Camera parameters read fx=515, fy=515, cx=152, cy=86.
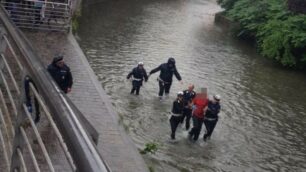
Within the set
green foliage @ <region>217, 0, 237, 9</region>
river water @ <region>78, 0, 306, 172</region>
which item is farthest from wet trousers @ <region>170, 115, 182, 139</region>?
green foliage @ <region>217, 0, 237, 9</region>

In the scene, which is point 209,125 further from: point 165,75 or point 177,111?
point 165,75

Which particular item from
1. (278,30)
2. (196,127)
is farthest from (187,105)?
(278,30)

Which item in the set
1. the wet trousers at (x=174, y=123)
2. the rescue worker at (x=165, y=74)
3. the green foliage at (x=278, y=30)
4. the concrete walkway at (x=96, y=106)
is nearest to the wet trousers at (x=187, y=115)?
the wet trousers at (x=174, y=123)

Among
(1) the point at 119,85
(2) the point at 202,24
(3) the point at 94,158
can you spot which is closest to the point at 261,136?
(1) the point at 119,85

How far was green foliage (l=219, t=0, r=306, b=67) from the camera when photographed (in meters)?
25.9

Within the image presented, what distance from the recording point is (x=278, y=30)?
27.0 m

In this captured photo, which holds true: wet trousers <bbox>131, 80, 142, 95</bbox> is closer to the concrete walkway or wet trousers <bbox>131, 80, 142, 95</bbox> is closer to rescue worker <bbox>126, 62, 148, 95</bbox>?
rescue worker <bbox>126, 62, 148, 95</bbox>

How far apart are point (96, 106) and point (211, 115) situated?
10.2 feet

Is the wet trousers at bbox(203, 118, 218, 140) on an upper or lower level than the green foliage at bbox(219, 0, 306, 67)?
lower

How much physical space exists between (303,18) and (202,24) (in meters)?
12.7

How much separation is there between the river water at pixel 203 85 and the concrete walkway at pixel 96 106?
3.44 ft

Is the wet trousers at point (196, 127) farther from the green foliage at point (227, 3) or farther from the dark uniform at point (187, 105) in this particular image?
the green foliage at point (227, 3)

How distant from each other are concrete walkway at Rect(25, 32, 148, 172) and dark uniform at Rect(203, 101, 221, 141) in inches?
104

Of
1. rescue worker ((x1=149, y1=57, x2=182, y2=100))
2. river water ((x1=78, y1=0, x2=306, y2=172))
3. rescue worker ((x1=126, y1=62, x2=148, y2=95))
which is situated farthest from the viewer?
rescue worker ((x1=149, y1=57, x2=182, y2=100))
